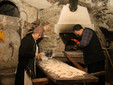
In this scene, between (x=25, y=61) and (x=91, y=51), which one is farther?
(x=91, y=51)

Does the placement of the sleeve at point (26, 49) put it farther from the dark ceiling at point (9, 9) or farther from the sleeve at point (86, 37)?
the dark ceiling at point (9, 9)

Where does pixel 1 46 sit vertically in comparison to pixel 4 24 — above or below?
below

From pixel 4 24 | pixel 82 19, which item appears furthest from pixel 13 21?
pixel 82 19

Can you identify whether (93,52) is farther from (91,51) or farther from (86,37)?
(86,37)

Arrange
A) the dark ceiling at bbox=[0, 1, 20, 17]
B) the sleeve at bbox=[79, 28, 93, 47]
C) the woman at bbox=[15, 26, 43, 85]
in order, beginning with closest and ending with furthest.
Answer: the woman at bbox=[15, 26, 43, 85]
the sleeve at bbox=[79, 28, 93, 47]
the dark ceiling at bbox=[0, 1, 20, 17]

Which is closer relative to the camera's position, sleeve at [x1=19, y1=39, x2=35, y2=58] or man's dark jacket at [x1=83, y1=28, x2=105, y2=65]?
sleeve at [x1=19, y1=39, x2=35, y2=58]

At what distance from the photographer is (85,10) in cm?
489

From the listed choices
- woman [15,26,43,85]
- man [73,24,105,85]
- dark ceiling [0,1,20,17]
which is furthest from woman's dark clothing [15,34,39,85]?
dark ceiling [0,1,20,17]

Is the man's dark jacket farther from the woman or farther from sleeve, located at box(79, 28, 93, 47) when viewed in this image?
the woman

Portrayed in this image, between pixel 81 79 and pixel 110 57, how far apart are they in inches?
123

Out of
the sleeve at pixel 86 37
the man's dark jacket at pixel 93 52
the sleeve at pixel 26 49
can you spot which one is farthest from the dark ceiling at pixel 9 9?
the man's dark jacket at pixel 93 52

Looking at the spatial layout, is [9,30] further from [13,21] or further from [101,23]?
[101,23]

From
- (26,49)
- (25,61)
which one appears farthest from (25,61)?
(26,49)

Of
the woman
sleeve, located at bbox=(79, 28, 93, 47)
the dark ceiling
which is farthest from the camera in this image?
the dark ceiling
